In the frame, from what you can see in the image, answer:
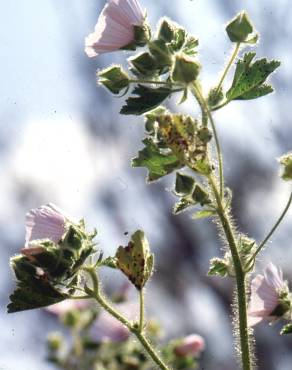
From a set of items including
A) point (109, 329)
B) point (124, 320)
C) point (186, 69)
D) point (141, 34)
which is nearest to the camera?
point (186, 69)

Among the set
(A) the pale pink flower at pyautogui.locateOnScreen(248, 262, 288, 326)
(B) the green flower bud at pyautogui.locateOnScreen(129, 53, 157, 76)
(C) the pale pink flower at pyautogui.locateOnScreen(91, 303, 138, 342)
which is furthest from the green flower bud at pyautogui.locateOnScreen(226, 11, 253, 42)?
(C) the pale pink flower at pyautogui.locateOnScreen(91, 303, 138, 342)

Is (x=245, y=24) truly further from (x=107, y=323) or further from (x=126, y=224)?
(x=126, y=224)

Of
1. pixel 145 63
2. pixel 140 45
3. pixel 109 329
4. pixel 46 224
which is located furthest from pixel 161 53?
pixel 109 329

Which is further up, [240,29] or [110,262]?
[240,29]

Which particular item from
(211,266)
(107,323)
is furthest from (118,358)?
(211,266)

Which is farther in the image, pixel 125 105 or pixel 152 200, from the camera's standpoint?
pixel 152 200

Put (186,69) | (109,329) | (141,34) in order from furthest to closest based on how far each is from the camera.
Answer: (109,329)
(141,34)
(186,69)

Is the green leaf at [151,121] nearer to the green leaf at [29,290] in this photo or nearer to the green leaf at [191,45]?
the green leaf at [191,45]

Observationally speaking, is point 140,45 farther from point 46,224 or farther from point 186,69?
point 46,224
